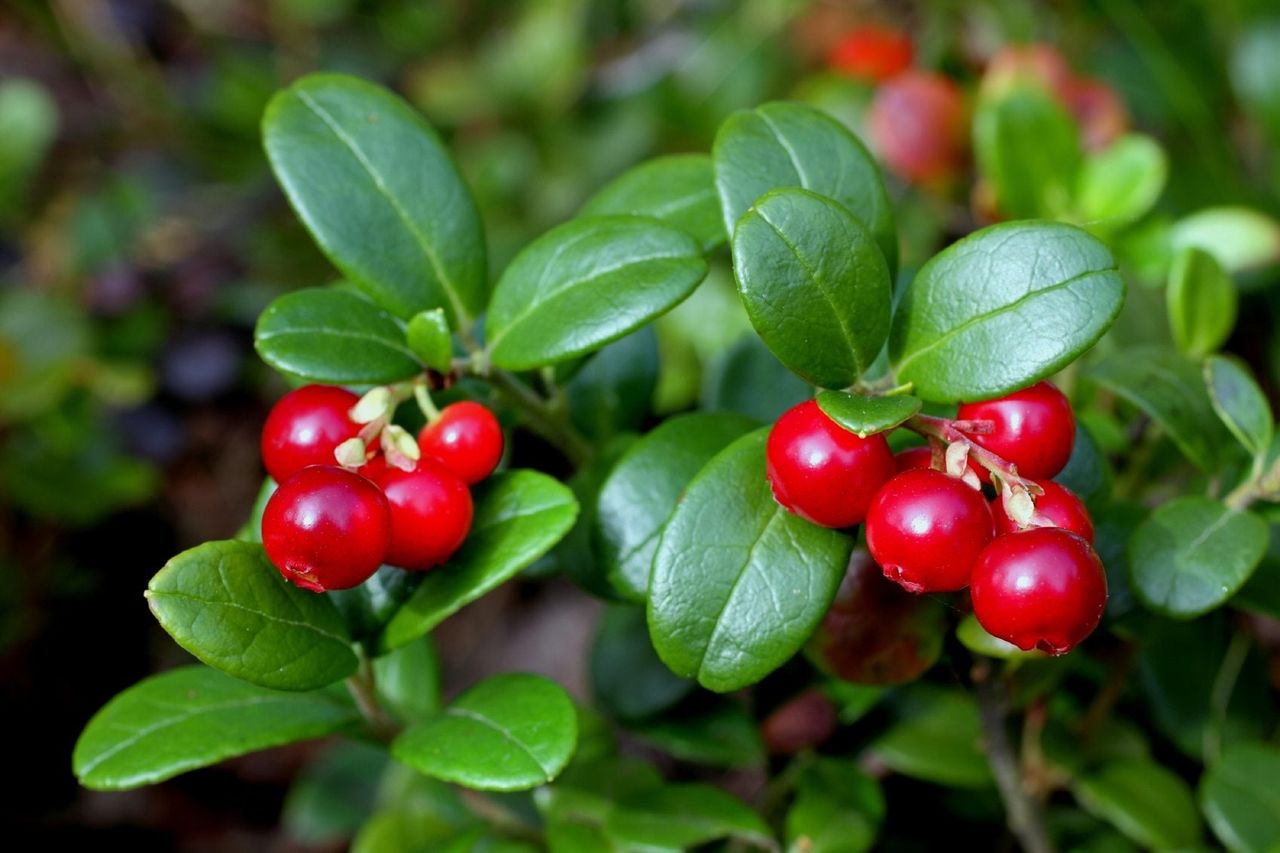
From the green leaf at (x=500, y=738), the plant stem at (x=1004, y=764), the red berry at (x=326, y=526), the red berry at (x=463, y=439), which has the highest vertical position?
the red berry at (x=326, y=526)

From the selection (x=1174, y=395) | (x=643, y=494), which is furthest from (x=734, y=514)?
(x=1174, y=395)

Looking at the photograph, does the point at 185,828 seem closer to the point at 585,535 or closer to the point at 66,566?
the point at 66,566

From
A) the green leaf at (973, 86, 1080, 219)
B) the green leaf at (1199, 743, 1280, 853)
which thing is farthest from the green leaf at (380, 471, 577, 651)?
the green leaf at (973, 86, 1080, 219)

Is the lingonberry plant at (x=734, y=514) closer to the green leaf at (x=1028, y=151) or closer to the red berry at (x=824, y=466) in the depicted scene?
the red berry at (x=824, y=466)

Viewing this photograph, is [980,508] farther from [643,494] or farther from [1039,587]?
[643,494]

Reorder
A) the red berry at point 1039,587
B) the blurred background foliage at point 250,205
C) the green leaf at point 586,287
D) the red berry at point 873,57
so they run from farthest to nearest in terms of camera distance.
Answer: the red berry at point 873,57
the blurred background foliage at point 250,205
the green leaf at point 586,287
the red berry at point 1039,587

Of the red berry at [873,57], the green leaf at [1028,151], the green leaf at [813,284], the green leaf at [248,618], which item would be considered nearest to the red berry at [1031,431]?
the green leaf at [813,284]

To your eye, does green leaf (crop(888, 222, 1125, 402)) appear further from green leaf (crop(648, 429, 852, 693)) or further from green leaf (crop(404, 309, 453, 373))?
green leaf (crop(404, 309, 453, 373))
